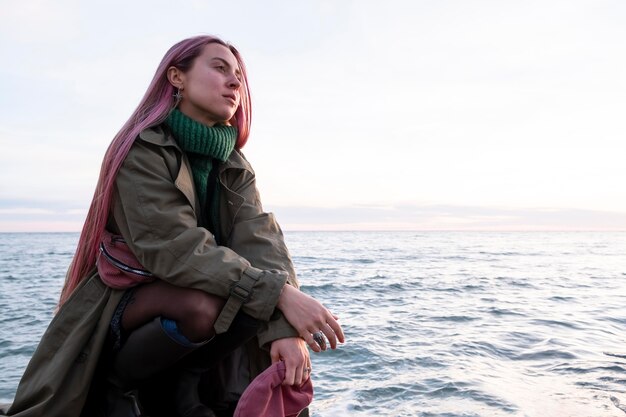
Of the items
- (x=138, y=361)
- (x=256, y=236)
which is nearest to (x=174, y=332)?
(x=138, y=361)

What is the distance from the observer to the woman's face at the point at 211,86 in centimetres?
254

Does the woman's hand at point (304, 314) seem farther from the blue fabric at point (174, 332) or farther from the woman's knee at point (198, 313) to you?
the blue fabric at point (174, 332)

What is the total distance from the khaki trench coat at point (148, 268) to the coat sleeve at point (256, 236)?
2.0 inches

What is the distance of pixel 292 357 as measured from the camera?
7.17ft

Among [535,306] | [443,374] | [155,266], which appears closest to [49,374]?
[155,266]

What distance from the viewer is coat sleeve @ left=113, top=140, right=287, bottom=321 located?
2158 millimetres

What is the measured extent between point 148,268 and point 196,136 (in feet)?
2.14

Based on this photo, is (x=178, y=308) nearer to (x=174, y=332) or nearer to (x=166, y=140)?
(x=174, y=332)

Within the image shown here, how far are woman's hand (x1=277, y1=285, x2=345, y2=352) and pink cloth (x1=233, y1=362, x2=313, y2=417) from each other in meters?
0.17

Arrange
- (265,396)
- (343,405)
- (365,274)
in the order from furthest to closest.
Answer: (365,274)
(343,405)
(265,396)

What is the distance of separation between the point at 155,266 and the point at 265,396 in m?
0.70

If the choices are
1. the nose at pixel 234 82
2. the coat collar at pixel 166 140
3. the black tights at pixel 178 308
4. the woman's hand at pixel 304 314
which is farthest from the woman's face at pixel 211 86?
the woman's hand at pixel 304 314

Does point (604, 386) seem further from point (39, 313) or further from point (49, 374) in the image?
point (39, 313)

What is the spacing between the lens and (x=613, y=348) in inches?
261
